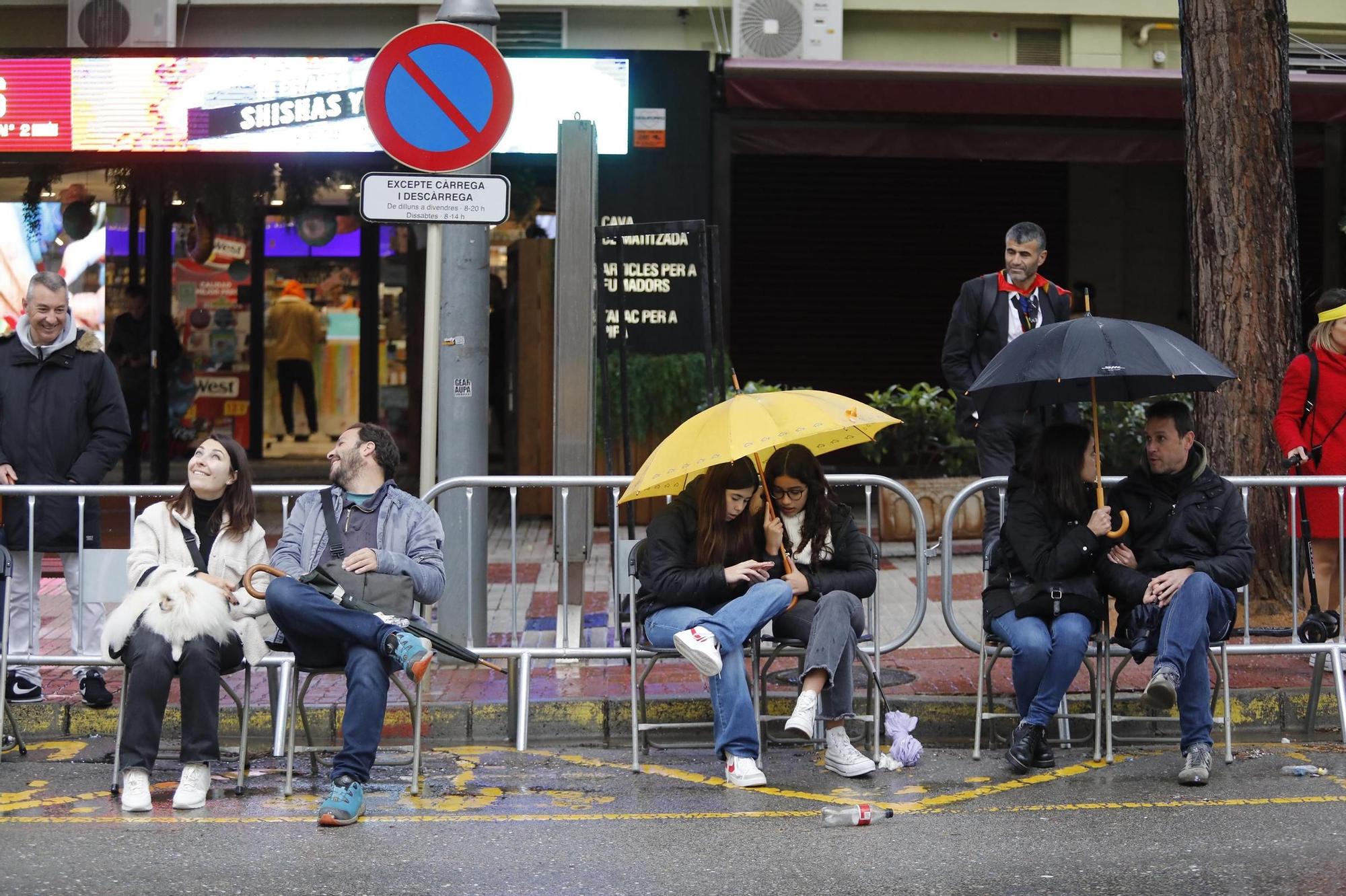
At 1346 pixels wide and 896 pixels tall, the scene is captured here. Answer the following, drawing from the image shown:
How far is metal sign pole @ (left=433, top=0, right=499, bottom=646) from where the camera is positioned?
24.0 feet

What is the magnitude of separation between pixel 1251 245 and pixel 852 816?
4.51m

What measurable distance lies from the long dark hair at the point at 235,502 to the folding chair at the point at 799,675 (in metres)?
2.00

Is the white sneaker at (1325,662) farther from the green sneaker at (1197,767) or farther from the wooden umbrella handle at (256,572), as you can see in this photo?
the wooden umbrella handle at (256,572)

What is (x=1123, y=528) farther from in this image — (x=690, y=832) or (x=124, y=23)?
(x=124, y=23)

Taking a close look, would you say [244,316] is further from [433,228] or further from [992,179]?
[433,228]

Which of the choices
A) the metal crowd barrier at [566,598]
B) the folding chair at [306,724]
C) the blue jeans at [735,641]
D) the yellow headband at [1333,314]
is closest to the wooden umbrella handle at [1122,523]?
the metal crowd barrier at [566,598]

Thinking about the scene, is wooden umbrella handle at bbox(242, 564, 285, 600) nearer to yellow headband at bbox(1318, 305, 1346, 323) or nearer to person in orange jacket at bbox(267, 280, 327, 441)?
yellow headband at bbox(1318, 305, 1346, 323)

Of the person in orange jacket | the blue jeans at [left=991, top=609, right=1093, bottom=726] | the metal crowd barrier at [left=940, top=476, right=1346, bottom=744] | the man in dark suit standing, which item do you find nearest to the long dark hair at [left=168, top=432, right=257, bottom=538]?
the metal crowd barrier at [left=940, top=476, right=1346, bottom=744]

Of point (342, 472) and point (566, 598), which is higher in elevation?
point (342, 472)

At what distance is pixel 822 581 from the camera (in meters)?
6.27

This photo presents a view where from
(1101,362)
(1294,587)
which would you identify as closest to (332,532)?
(1101,362)

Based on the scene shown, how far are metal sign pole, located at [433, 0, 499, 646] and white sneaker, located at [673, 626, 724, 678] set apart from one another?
1661 millimetres

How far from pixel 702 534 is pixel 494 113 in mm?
2132

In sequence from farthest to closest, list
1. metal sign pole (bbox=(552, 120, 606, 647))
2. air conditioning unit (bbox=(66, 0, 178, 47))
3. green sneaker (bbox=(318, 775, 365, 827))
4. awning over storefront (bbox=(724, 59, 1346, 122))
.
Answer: air conditioning unit (bbox=(66, 0, 178, 47))
awning over storefront (bbox=(724, 59, 1346, 122))
metal sign pole (bbox=(552, 120, 606, 647))
green sneaker (bbox=(318, 775, 365, 827))
